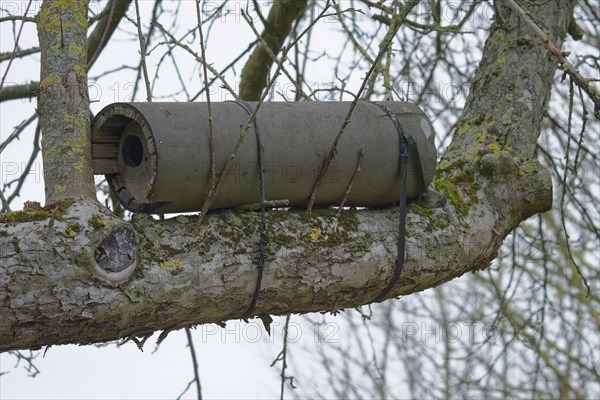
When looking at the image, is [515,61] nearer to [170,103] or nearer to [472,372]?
[170,103]

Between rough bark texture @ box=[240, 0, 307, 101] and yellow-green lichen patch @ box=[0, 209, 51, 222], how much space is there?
6.37 feet

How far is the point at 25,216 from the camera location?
1.69 m

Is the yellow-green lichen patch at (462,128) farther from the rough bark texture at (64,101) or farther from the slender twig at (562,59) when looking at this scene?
the rough bark texture at (64,101)

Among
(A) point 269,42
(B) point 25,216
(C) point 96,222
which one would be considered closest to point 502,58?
(A) point 269,42

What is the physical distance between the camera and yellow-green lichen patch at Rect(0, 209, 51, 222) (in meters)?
1.68

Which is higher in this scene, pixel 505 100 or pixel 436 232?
pixel 505 100

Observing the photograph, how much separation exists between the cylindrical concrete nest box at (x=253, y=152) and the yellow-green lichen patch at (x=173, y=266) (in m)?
→ 0.16

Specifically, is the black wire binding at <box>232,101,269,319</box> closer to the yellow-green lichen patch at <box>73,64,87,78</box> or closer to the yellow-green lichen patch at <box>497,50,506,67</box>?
the yellow-green lichen patch at <box>73,64,87,78</box>

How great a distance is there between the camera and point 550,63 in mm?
2848

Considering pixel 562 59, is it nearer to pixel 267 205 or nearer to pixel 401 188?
pixel 401 188

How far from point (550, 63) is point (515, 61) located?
0.15 metres

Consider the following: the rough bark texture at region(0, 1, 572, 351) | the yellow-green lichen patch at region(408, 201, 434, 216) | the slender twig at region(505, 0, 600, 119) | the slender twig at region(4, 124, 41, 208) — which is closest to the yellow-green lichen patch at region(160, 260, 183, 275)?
the rough bark texture at region(0, 1, 572, 351)

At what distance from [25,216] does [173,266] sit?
31cm

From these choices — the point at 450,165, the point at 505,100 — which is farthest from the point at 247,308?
the point at 505,100
